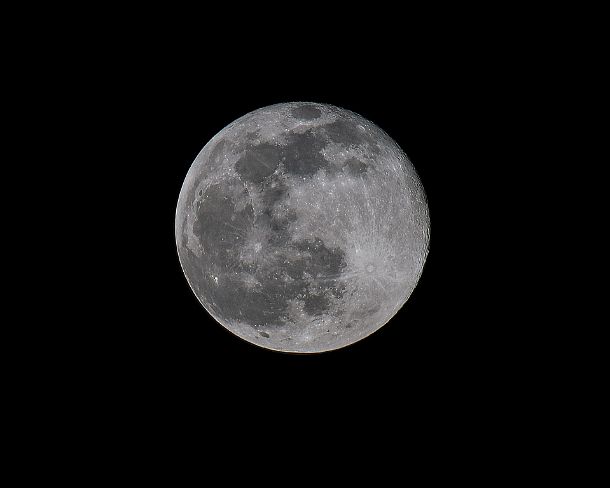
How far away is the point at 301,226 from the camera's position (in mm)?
4059

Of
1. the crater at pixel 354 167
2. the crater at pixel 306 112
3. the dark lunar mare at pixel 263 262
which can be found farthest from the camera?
the crater at pixel 306 112

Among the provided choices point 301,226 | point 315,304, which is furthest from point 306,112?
point 315,304

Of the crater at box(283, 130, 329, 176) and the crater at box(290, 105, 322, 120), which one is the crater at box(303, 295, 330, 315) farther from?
the crater at box(290, 105, 322, 120)

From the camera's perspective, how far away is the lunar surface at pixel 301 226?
4.08m

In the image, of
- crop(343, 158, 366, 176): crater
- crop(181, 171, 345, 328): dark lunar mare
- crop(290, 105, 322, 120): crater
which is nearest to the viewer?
crop(181, 171, 345, 328): dark lunar mare

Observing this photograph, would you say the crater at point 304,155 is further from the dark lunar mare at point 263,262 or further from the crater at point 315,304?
the crater at point 315,304

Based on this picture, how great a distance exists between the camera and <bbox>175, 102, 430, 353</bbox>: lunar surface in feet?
13.4

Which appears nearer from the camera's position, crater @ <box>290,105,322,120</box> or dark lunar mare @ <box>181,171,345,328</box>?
dark lunar mare @ <box>181,171,345,328</box>

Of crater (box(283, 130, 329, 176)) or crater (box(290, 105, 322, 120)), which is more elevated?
crater (box(290, 105, 322, 120))

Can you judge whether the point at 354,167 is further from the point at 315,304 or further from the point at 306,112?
the point at 315,304

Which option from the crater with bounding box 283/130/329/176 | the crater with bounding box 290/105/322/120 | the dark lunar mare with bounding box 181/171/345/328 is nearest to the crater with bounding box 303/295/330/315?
the dark lunar mare with bounding box 181/171/345/328

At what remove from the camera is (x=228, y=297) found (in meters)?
4.38

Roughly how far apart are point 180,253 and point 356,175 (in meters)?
1.57

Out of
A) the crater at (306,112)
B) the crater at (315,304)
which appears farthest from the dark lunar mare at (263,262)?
the crater at (306,112)
